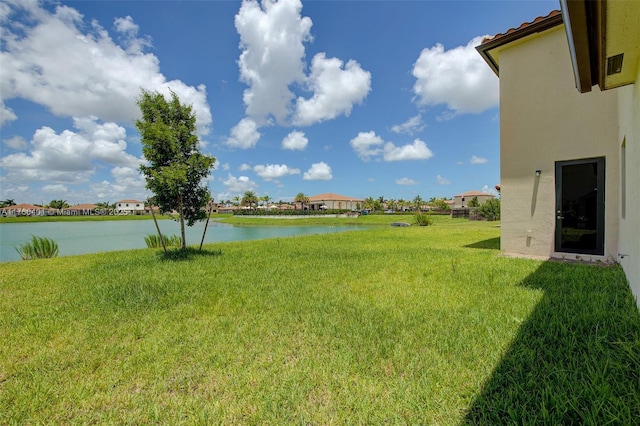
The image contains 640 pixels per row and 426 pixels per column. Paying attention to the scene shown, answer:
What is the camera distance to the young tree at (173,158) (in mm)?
6543

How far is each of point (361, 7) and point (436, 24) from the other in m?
2.65

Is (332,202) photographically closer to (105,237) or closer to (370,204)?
(370,204)

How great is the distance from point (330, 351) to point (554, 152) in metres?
6.14

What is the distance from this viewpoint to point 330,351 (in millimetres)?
2348

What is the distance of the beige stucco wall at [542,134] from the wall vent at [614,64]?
10.3ft

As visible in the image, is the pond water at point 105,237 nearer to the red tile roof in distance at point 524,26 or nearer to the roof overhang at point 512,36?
the roof overhang at point 512,36

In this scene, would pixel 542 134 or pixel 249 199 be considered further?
pixel 249 199

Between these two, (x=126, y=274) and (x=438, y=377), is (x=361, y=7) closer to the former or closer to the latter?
(x=126, y=274)

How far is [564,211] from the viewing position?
219 inches

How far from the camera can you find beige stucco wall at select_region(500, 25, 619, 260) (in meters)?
5.04

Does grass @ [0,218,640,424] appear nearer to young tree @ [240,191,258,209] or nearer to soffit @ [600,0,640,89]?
soffit @ [600,0,640,89]

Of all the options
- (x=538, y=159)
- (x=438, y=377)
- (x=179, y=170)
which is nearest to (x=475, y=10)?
(x=538, y=159)

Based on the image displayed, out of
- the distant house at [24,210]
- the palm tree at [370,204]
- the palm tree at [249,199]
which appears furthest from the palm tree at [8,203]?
the palm tree at [370,204]

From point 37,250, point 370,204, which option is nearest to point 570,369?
point 37,250
